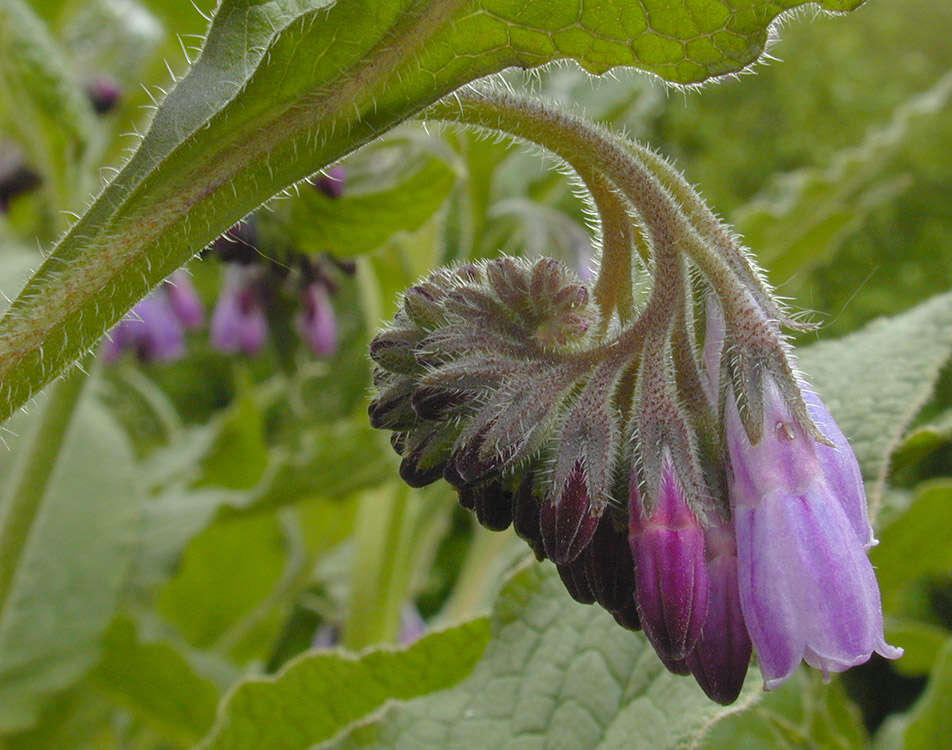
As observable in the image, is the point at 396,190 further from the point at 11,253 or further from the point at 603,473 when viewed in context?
the point at 11,253

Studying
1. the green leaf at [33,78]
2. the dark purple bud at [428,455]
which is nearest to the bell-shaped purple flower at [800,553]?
the dark purple bud at [428,455]

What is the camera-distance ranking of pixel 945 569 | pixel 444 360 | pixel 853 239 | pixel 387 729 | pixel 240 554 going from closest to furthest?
pixel 444 360
pixel 387 729
pixel 945 569
pixel 240 554
pixel 853 239

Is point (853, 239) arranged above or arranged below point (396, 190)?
below

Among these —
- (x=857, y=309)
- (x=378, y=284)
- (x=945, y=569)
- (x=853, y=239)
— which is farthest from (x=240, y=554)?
(x=853, y=239)

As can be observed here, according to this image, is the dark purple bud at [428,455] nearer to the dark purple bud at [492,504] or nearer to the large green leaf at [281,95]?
the dark purple bud at [492,504]

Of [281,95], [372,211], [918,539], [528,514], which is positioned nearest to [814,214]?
[918,539]

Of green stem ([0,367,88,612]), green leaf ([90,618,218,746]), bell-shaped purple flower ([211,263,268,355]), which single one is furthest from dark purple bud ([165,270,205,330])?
green stem ([0,367,88,612])
